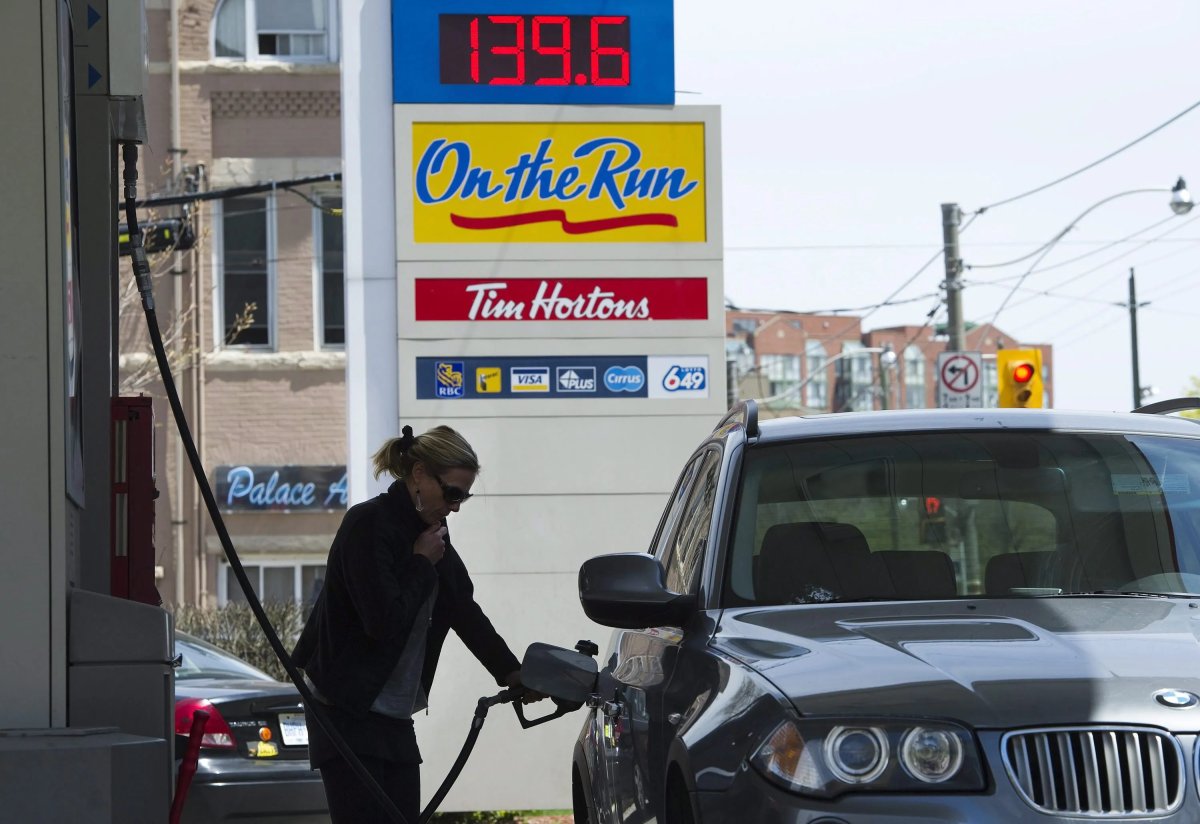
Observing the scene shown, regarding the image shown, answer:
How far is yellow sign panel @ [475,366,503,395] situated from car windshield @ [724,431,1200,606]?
6468 millimetres

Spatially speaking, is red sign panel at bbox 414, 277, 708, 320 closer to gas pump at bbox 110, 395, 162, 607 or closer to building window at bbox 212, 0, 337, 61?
gas pump at bbox 110, 395, 162, 607

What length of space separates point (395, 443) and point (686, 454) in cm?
561

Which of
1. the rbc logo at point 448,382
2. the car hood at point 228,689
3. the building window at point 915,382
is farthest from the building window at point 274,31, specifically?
the building window at point 915,382

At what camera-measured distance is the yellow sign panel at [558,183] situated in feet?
38.2

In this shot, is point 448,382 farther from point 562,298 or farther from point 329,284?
Answer: point 329,284

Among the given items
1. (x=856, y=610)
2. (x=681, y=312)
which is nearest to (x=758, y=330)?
(x=681, y=312)

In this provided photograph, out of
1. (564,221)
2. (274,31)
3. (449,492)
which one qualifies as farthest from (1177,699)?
(274,31)

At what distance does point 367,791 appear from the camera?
6020mm

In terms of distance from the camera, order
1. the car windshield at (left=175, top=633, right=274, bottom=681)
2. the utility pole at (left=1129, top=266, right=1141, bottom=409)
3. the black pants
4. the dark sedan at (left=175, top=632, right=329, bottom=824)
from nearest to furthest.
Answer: the black pants < the dark sedan at (left=175, top=632, right=329, bottom=824) < the car windshield at (left=175, top=633, right=274, bottom=681) < the utility pole at (left=1129, top=266, right=1141, bottom=409)

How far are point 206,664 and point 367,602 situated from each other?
4985mm

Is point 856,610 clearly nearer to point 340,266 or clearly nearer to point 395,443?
point 395,443

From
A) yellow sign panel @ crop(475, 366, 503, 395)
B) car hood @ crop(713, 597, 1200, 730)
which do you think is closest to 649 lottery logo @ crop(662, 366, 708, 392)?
yellow sign panel @ crop(475, 366, 503, 395)

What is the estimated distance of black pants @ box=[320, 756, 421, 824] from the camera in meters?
6.04

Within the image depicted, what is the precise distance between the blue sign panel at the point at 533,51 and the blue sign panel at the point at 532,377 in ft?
5.25
